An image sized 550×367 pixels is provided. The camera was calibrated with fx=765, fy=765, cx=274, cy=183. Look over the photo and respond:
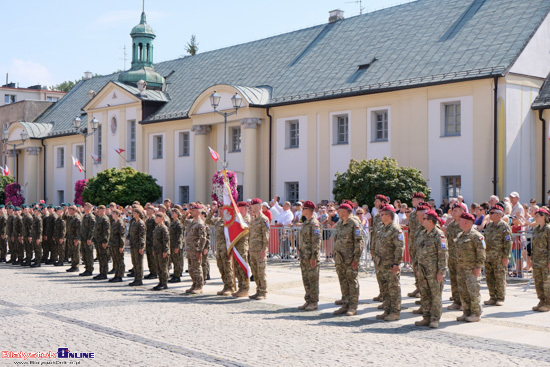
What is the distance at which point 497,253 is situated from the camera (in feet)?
43.2

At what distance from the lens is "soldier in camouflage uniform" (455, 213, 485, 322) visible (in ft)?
38.3

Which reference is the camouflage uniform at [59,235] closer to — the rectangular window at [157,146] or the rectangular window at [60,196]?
the rectangular window at [157,146]

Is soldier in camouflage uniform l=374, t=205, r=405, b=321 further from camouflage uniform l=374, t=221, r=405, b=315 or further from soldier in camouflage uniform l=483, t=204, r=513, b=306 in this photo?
soldier in camouflage uniform l=483, t=204, r=513, b=306

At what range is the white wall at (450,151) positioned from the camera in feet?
87.6

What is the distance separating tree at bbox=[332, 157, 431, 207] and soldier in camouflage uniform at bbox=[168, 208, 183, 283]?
335 inches

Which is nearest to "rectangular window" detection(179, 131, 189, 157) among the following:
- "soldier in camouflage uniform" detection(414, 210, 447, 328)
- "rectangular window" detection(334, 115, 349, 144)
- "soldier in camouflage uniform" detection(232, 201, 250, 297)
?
"rectangular window" detection(334, 115, 349, 144)

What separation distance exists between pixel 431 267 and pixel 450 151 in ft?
54.4

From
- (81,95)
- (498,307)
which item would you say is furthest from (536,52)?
(81,95)

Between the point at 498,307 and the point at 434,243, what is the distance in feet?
8.29

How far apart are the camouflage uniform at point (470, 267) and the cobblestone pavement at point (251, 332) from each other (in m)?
0.31

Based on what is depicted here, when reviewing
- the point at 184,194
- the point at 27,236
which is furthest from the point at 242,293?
the point at 184,194

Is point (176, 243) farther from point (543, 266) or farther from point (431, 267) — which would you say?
point (543, 266)

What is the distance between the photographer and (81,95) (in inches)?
2136

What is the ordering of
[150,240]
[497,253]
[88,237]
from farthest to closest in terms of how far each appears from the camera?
1. [88,237]
2. [150,240]
3. [497,253]
